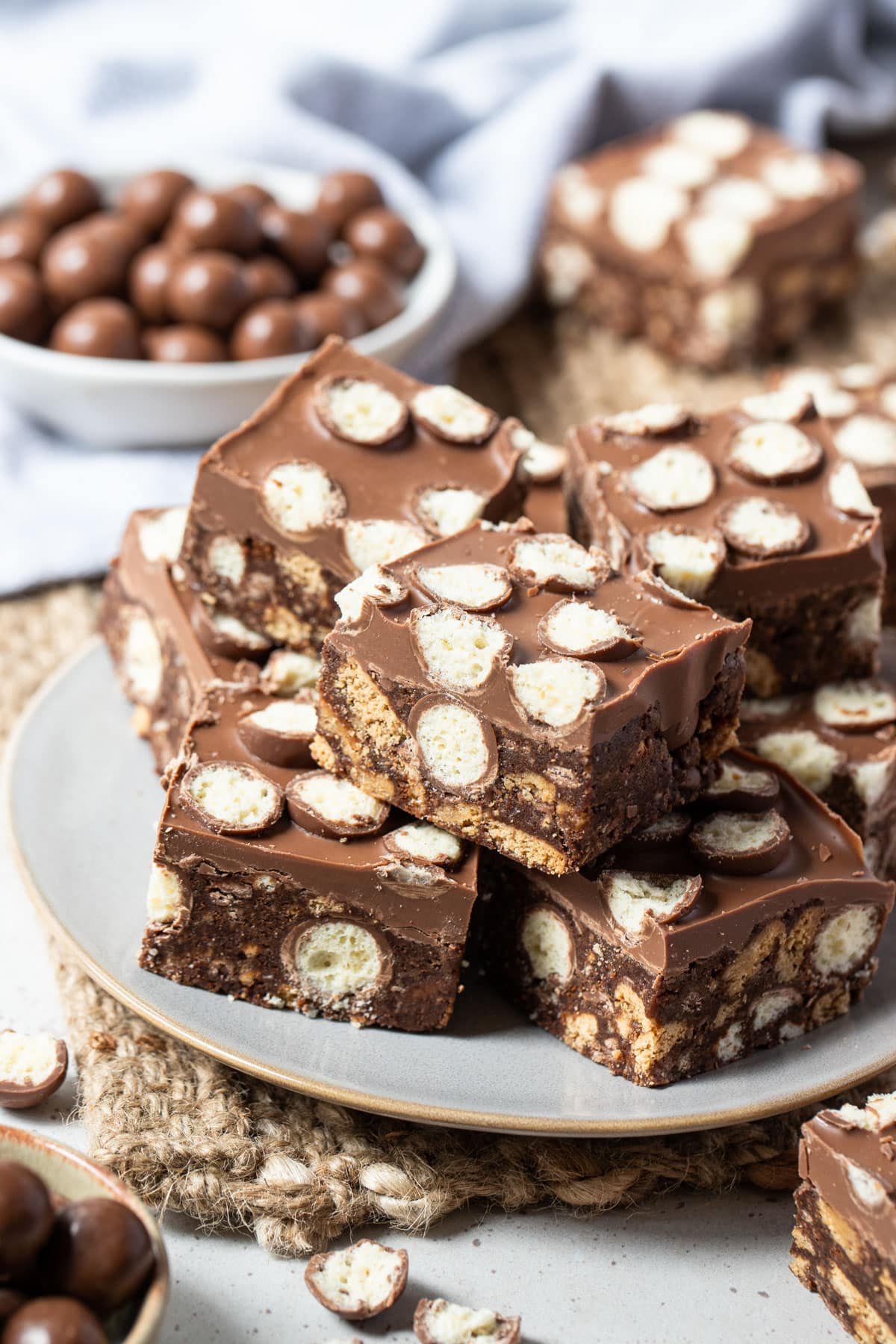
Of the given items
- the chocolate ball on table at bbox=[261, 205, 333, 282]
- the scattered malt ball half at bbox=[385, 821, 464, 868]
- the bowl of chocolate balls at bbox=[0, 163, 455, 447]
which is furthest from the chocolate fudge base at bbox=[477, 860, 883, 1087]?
the chocolate ball on table at bbox=[261, 205, 333, 282]

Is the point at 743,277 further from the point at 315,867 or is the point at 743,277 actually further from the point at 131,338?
the point at 315,867

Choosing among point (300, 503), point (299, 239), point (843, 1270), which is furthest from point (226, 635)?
point (299, 239)

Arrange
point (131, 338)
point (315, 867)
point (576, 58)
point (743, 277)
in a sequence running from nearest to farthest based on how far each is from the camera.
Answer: point (315, 867) → point (131, 338) → point (743, 277) → point (576, 58)

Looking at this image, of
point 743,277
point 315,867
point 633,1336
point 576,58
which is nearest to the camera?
point 633,1336

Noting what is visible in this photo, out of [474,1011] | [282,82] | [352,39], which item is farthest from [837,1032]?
[352,39]

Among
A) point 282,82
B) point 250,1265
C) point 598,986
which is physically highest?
point 282,82

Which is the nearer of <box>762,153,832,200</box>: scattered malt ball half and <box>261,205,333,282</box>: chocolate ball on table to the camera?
<box>261,205,333,282</box>: chocolate ball on table

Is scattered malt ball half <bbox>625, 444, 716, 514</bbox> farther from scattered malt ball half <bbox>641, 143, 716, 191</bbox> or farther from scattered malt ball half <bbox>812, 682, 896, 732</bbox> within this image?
scattered malt ball half <bbox>641, 143, 716, 191</bbox>
